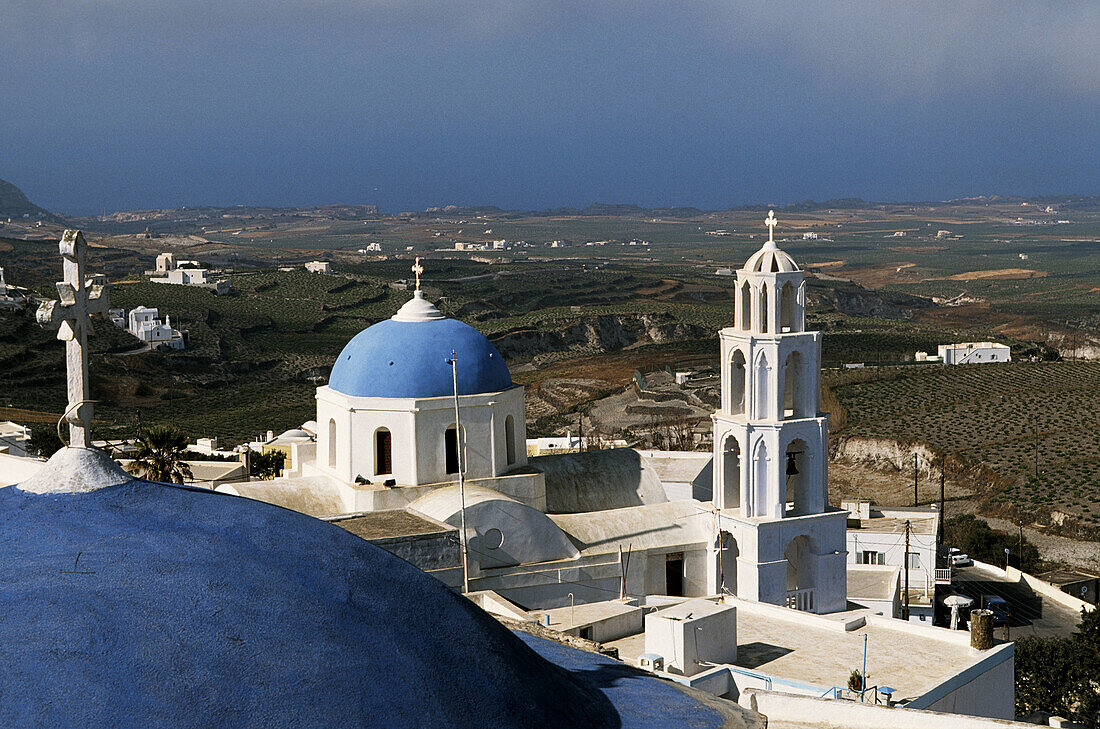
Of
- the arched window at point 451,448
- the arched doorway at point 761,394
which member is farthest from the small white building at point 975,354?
the arched window at point 451,448

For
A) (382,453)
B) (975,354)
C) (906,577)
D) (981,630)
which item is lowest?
(975,354)

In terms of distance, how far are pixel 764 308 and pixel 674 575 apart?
4.58 m

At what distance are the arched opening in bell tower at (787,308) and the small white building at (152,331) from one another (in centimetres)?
5331

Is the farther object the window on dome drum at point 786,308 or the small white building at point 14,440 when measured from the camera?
the small white building at point 14,440

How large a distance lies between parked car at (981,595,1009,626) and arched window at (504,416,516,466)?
13.1 metres

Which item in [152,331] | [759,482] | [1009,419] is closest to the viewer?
[759,482]

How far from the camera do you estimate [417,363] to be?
18.8 meters

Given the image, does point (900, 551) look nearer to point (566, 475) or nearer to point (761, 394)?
point (761, 394)

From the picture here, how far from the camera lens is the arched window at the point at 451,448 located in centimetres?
1889

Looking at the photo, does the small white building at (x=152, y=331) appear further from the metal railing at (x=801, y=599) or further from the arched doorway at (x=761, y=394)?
the metal railing at (x=801, y=599)

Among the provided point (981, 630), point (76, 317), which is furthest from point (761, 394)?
point (76, 317)

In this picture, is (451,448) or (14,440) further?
(14,440)

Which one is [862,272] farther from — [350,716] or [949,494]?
[350,716]

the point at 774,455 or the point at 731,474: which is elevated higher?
the point at 774,455
